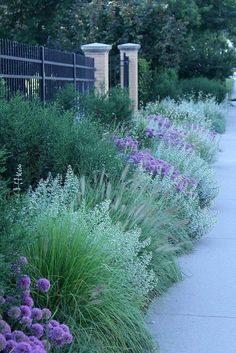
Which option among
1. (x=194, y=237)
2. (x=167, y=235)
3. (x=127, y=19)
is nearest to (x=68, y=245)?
(x=167, y=235)

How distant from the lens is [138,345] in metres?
4.89

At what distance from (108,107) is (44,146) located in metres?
5.95

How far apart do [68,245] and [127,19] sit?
20.2m

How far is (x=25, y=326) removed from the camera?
4.02 meters

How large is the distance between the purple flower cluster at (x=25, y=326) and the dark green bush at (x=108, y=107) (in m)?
7.30

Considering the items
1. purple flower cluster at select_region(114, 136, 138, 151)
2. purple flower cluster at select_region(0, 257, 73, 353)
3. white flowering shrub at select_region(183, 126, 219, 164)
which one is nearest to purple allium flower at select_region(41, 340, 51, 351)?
purple flower cluster at select_region(0, 257, 73, 353)

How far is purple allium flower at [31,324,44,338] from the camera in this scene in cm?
396

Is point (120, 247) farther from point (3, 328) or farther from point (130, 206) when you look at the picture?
point (3, 328)

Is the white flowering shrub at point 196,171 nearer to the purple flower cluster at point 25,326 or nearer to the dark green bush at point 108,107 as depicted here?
the dark green bush at point 108,107

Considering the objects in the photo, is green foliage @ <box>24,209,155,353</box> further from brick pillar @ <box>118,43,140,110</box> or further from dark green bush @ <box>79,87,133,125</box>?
brick pillar @ <box>118,43,140,110</box>

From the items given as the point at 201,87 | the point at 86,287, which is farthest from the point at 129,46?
the point at 86,287

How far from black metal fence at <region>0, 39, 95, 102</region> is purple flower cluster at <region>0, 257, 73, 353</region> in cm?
485

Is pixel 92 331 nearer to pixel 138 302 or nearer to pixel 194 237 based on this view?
pixel 138 302

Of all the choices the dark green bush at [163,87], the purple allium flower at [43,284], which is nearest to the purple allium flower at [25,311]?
the purple allium flower at [43,284]
